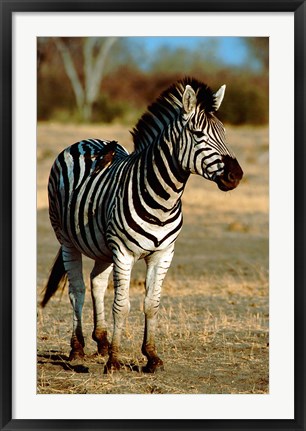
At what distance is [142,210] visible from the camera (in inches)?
276

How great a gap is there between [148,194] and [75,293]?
4.64ft

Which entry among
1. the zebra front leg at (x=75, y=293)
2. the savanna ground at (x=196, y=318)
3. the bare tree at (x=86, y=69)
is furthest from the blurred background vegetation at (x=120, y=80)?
the zebra front leg at (x=75, y=293)

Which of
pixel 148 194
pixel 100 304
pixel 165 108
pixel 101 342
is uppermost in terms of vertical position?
pixel 165 108

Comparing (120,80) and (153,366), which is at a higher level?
(120,80)

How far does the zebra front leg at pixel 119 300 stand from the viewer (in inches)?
275

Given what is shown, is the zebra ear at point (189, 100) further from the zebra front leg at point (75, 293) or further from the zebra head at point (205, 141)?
the zebra front leg at point (75, 293)

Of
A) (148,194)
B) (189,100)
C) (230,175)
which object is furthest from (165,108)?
(230,175)

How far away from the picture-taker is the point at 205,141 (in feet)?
22.0

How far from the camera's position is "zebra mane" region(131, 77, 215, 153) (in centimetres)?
682

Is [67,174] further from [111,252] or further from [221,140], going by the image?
[221,140]

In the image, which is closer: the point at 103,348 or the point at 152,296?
the point at 152,296

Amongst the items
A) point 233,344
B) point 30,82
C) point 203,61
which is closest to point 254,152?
point 233,344

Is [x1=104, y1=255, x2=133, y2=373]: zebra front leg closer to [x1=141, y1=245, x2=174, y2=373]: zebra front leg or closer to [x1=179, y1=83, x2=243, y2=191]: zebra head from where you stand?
[x1=141, y1=245, x2=174, y2=373]: zebra front leg

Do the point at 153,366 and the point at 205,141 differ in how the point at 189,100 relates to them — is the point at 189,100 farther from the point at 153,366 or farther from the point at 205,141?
the point at 153,366
